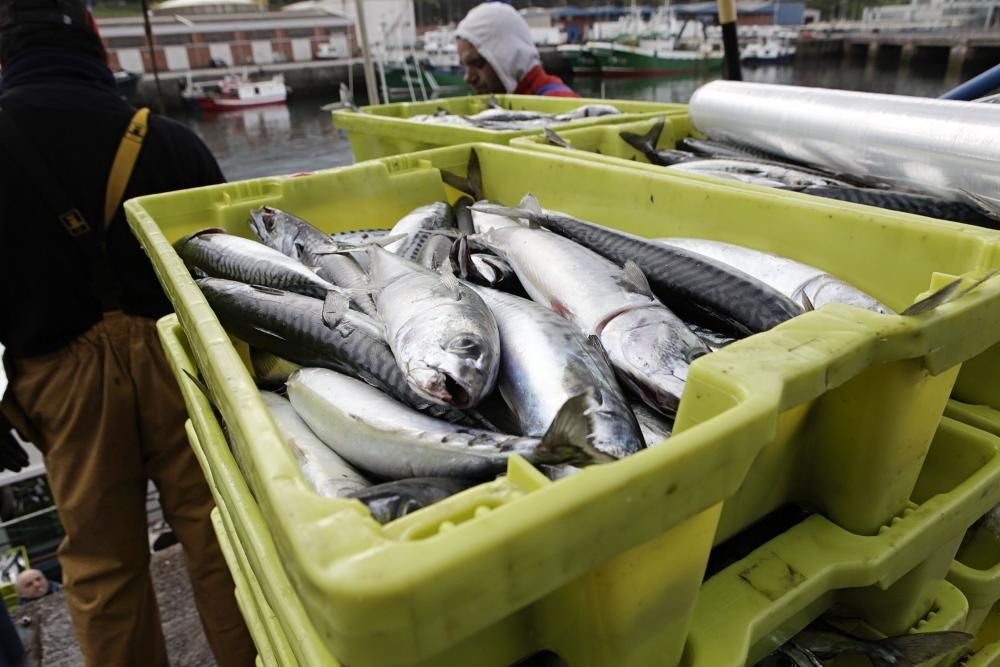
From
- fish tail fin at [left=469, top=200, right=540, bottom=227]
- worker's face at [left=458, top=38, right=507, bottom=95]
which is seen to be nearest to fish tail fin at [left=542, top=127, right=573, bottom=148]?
fish tail fin at [left=469, top=200, right=540, bottom=227]

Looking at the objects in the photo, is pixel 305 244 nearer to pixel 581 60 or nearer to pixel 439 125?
pixel 439 125

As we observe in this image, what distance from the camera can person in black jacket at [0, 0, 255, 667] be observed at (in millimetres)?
2242

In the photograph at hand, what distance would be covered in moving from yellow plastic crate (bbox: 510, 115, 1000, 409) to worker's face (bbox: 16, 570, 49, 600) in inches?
121

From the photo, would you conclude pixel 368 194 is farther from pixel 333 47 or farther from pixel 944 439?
pixel 333 47

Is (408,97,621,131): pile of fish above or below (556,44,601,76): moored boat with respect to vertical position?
below

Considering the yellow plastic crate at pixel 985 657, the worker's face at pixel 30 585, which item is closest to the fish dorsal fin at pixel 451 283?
the yellow plastic crate at pixel 985 657

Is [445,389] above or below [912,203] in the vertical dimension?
below

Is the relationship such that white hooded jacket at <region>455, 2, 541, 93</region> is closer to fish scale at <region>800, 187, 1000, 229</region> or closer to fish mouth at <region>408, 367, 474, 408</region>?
fish scale at <region>800, 187, 1000, 229</region>

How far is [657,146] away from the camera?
280cm

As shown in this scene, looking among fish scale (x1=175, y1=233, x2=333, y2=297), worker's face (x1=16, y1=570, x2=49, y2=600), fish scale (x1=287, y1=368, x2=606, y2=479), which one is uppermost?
fish scale (x1=175, y1=233, x2=333, y2=297)

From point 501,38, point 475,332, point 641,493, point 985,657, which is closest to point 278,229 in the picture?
point 475,332

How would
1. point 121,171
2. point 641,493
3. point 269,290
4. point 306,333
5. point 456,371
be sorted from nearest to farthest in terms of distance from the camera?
point 641,493, point 456,371, point 306,333, point 269,290, point 121,171

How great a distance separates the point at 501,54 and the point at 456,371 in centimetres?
441

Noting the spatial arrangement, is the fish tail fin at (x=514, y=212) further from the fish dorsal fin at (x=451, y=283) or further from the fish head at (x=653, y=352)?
the fish head at (x=653, y=352)
